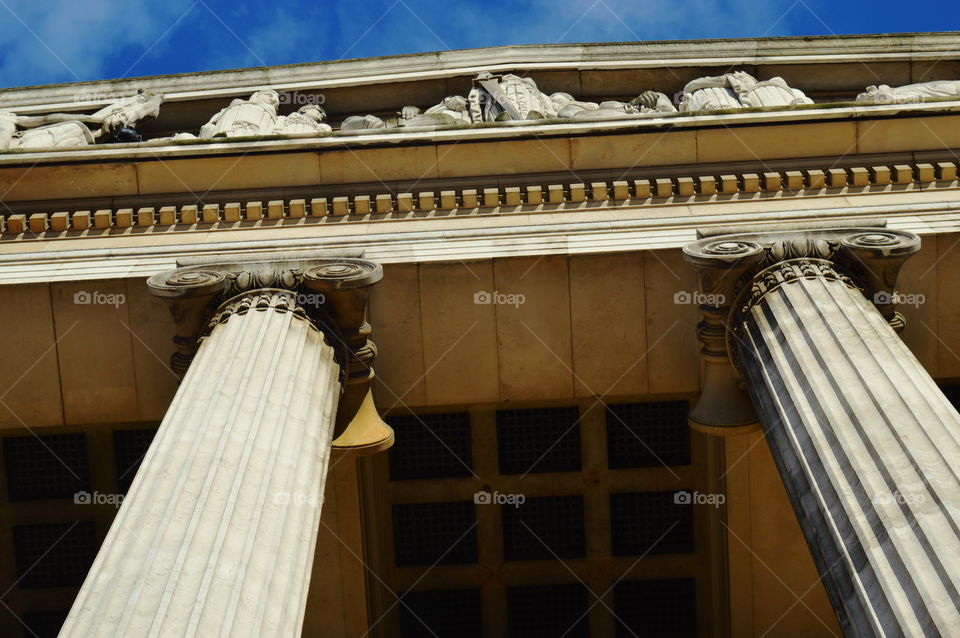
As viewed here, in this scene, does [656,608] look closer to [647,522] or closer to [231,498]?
[647,522]

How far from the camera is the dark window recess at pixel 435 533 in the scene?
1800 cm

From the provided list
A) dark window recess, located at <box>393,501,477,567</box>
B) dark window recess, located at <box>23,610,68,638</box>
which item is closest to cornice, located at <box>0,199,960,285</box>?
dark window recess, located at <box>393,501,477,567</box>

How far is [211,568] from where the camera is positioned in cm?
925

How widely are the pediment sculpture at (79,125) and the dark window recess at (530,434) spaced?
851 cm

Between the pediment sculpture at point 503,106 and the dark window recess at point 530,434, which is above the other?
the pediment sculpture at point 503,106

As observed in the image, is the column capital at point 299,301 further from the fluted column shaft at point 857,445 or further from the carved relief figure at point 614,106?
the carved relief figure at point 614,106

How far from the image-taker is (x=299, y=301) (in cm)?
1319

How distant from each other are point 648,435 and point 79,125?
11.4 metres

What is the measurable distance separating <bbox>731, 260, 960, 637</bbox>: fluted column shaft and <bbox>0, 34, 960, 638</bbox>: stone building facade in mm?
38

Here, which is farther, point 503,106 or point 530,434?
point 503,106

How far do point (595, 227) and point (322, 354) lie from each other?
4.41 m

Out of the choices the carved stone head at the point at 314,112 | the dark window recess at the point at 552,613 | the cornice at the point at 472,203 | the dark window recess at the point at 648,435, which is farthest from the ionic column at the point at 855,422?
the carved stone head at the point at 314,112

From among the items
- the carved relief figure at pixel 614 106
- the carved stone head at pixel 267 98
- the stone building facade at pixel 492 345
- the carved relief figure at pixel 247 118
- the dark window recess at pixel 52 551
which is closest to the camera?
the stone building facade at pixel 492 345

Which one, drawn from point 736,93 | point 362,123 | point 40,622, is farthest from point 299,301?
point 736,93
